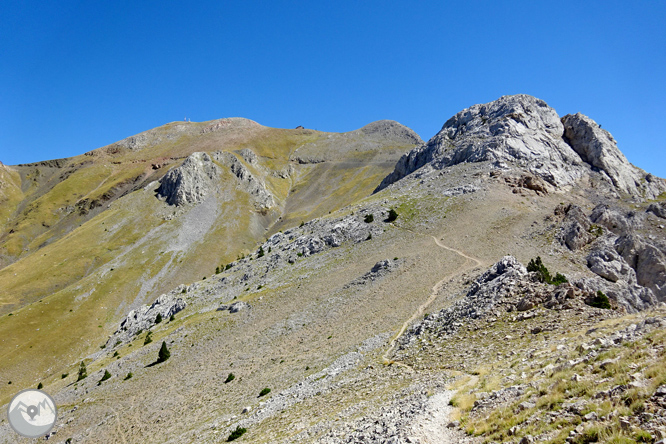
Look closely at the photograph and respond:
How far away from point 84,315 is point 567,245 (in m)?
106

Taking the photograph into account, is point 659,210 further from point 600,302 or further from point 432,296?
point 600,302

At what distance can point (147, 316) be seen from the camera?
2918 inches

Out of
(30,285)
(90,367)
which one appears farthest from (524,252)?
(30,285)

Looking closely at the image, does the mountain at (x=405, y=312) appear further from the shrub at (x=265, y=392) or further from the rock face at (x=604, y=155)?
the rock face at (x=604, y=155)

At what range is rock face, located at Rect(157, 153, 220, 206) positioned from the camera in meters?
150

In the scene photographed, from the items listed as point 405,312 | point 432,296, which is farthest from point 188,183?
point 405,312

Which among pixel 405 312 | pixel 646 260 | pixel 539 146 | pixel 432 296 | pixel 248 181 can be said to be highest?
pixel 248 181

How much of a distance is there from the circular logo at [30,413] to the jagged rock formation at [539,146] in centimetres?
8596

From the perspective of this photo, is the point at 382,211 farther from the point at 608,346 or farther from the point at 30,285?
the point at 30,285

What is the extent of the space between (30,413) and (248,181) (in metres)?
167

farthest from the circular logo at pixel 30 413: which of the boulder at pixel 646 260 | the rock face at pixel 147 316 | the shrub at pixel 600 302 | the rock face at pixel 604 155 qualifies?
the rock face at pixel 604 155

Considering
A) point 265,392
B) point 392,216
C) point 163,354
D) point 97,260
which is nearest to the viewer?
point 265,392

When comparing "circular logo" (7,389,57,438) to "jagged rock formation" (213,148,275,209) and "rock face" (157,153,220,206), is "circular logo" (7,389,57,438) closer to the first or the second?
"rock face" (157,153,220,206)

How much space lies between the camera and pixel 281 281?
208ft
